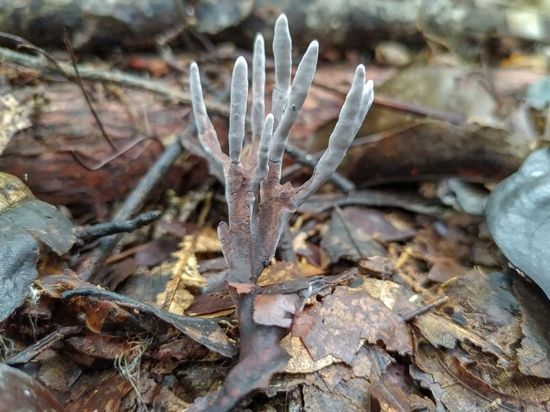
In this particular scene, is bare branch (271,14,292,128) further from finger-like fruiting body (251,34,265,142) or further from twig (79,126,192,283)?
twig (79,126,192,283)

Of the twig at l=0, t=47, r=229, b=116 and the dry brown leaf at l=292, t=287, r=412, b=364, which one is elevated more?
the twig at l=0, t=47, r=229, b=116

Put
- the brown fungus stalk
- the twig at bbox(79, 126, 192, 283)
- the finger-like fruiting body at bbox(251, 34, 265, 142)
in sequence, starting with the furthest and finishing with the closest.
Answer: the twig at bbox(79, 126, 192, 283), the finger-like fruiting body at bbox(251, 34, 265, 142), the brown fungus stalk

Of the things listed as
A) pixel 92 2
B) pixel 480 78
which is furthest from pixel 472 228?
pixel 92 2

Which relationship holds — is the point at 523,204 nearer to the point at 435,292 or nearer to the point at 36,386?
the point at 435,292

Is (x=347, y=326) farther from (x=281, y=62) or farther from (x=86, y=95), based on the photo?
(x=86, y=95)

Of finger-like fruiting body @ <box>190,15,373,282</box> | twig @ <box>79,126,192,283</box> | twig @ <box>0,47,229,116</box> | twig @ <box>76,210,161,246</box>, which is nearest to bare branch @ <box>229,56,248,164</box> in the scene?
finger-like fruiting body @ <box>190,15,373,282</box>

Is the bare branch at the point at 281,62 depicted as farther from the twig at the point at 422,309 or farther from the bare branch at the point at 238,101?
the twig at the point at 422,309
